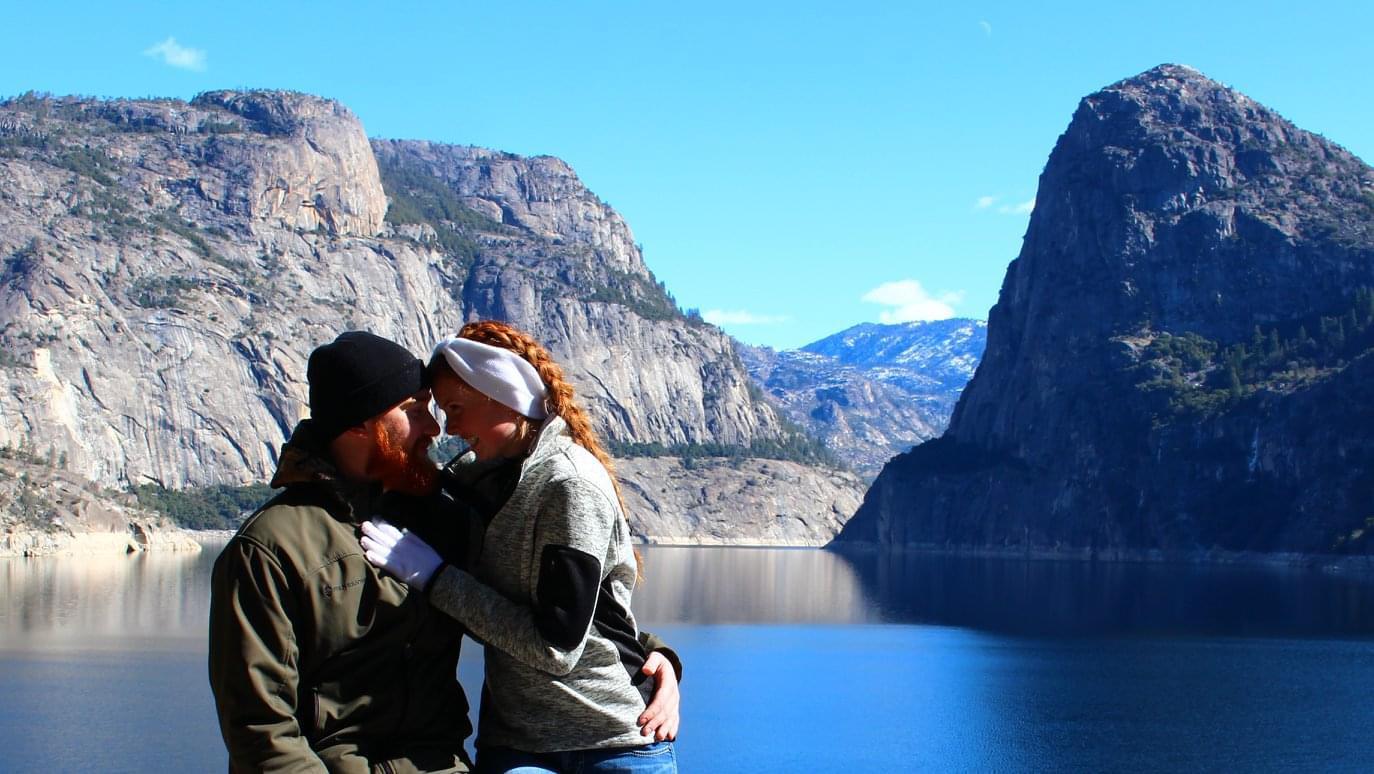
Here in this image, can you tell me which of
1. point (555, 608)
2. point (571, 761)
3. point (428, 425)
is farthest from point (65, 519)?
point (555, 608)

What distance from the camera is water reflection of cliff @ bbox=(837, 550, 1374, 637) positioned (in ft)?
326

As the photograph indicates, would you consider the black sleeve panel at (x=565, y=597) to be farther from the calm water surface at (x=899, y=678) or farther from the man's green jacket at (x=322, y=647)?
the calm water surface at (x=899, y=678)

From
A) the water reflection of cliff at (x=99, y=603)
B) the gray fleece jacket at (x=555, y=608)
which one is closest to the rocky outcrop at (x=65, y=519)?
the water reflection of cliff at (x=99, y=603)

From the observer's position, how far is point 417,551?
6.26 metres

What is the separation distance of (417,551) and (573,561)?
2.11 feet

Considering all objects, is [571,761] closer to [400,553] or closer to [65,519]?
[400,553]

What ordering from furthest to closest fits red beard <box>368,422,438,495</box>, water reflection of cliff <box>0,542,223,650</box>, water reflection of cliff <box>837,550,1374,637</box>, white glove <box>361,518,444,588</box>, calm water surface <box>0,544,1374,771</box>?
water reflection of cliff <box>837,550,1374,637</box> → water reflection of cliff <box>0,542,223,650</box> → calm water surface <box>0,544,1374,771</box> → red beard <box>368,422,438,495</box> → white glove <box>361,518,444,588</box>

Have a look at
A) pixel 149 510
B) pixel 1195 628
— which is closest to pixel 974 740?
pixel 1195 628

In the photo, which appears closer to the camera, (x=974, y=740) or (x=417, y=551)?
(x=417, y=551)

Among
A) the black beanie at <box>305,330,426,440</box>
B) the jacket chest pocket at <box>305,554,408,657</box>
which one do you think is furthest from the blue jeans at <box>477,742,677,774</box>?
the black beanie at <box>305,330,426,440</box>

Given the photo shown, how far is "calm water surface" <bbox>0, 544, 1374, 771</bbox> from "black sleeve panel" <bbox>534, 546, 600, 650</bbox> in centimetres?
4030

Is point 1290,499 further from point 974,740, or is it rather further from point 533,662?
point 533,662

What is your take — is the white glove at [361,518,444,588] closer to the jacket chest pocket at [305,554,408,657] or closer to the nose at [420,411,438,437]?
the jacket chest pocket at [305,554,408,657]

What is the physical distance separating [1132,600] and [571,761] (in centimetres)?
12417
